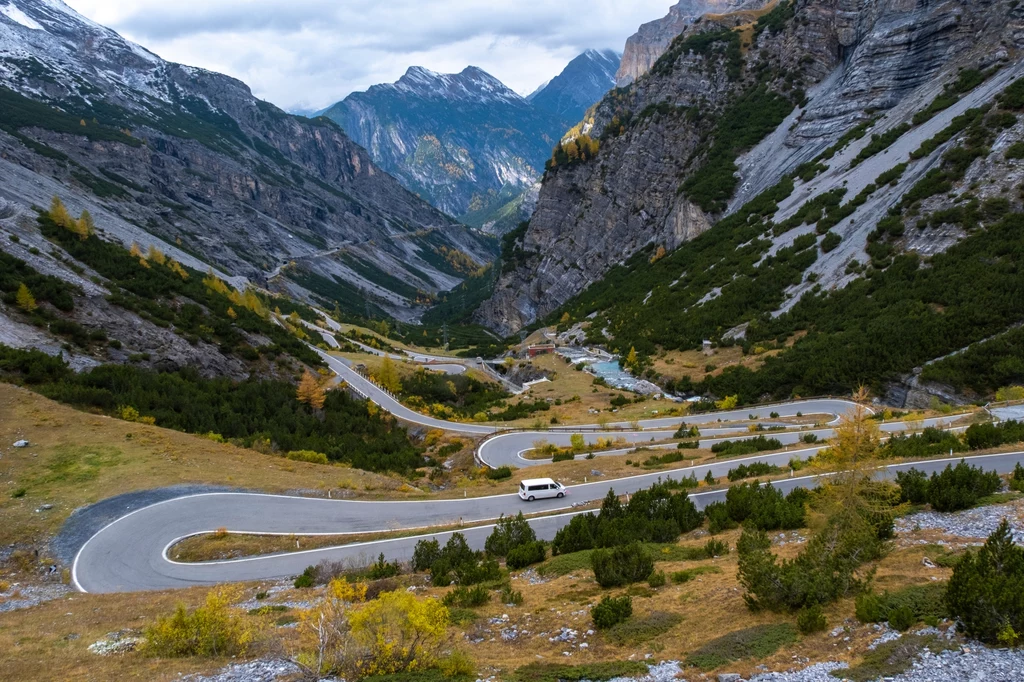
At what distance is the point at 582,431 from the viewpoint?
3819 cm

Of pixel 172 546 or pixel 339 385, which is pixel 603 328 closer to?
pixel 339 385

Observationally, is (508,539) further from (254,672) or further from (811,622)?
(811,622)

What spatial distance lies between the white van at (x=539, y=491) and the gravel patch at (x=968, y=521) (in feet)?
42.2

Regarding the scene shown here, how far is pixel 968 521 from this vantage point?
12789 mm

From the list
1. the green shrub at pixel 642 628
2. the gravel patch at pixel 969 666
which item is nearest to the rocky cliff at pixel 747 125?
the green shrub at pixel 642 628

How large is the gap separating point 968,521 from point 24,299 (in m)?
50.5

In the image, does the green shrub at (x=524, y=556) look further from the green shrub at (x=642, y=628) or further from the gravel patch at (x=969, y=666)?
the gravel patch at (x=969, y=666)

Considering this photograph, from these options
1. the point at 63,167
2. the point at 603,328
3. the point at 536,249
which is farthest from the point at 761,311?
the point at 63,167

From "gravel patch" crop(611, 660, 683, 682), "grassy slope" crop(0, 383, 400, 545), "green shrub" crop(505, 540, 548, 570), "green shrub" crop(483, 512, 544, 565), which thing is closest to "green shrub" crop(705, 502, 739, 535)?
"green shrub" crop(505, 540, 548, 570)

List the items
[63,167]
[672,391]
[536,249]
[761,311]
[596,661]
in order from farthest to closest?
[536,249]
[63,167]
[761,311]
[672,391]
[596,661]

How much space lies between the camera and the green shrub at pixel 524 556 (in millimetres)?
16281

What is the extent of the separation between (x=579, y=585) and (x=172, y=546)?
15.0 m

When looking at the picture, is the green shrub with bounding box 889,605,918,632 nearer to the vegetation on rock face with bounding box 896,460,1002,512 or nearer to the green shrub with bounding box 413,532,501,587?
the vegetation on rock face with bounding box 896,460,1002,512

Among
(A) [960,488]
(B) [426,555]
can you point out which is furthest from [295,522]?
(A) [960,488]
